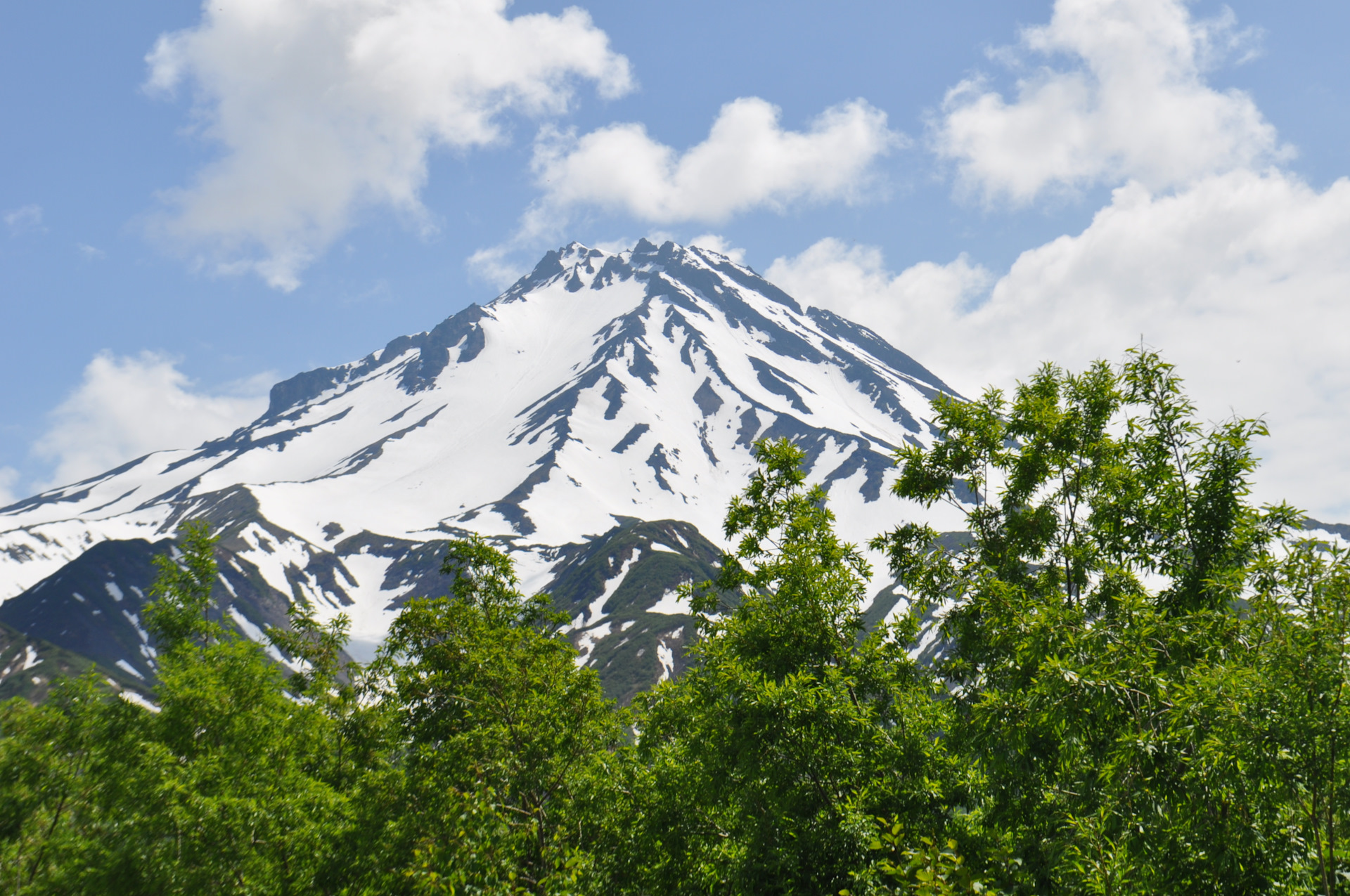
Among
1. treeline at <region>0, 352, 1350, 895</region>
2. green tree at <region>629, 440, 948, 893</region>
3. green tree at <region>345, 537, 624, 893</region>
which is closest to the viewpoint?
treeline at <region>0, 352, 1350, 895</region>

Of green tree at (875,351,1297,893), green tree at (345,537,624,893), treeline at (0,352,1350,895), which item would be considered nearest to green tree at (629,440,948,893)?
treeline at (0,352,1350,895)

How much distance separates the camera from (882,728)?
13805mm

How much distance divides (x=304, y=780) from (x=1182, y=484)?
19.1 m

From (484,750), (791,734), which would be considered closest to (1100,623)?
(791,734)

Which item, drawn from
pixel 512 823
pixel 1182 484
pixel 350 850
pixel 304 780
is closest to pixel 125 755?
pixel 304 780

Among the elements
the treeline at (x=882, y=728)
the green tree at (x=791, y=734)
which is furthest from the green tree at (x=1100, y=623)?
the green tree at (x=791, y=734)

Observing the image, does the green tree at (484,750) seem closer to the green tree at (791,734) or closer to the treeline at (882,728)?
the treeline at (882,728)

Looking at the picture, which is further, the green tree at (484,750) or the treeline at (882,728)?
the green tree at (484,750)

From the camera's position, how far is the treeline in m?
8.48

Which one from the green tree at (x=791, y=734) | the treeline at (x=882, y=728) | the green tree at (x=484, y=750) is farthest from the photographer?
the green tree at (x=484, y=750)

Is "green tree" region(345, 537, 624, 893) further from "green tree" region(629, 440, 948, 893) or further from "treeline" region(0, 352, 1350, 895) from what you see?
"green tree" region(629, 440, 948, 893)

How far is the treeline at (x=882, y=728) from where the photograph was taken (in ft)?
27.8

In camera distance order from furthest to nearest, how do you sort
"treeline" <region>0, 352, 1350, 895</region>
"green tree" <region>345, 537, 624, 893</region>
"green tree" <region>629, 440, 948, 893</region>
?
"green tree" <region>345, 537, 624, 893</region> < "green tree" <region>629, 440, 948, 893</region> < "treeline" <region>0, 352, 1350, 895</region>

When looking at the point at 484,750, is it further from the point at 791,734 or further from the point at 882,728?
the point at 882,728
